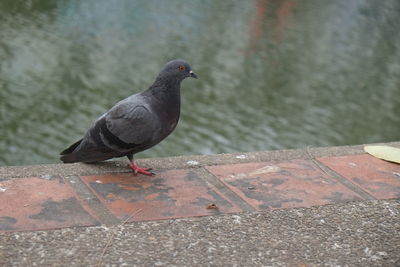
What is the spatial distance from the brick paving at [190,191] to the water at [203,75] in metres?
4.86

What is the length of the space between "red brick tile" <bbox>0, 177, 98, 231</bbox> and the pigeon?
1.22ft

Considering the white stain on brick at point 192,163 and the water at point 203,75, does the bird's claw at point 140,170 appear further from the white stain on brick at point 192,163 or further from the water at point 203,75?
the water at point 203,75

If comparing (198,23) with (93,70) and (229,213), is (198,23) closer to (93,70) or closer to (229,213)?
(93,70)

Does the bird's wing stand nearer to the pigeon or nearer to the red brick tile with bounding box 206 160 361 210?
the pigeon

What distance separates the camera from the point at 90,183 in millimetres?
2678

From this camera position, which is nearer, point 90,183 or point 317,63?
point 90,183

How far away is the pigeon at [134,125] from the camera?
298 cm

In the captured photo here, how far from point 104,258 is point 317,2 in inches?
782

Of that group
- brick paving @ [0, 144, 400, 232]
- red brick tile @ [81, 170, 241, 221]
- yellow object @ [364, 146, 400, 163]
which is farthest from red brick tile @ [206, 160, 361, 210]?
yellow object @ [364, 146, 400, 163]

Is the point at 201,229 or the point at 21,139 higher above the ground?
the point at 201,229

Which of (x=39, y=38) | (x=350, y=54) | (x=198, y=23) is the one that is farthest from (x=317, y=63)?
(x=39, y=38)

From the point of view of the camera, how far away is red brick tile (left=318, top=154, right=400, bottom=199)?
280 centimetres

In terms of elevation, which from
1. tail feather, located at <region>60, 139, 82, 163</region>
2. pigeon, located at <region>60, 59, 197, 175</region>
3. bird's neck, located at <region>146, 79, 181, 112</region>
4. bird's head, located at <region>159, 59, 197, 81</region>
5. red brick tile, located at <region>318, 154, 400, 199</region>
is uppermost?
bird's head, located at <region>159, 59, 197, 81</region>

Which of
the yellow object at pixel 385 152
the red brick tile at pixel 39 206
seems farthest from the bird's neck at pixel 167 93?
the yellow object at pixel 385 152
